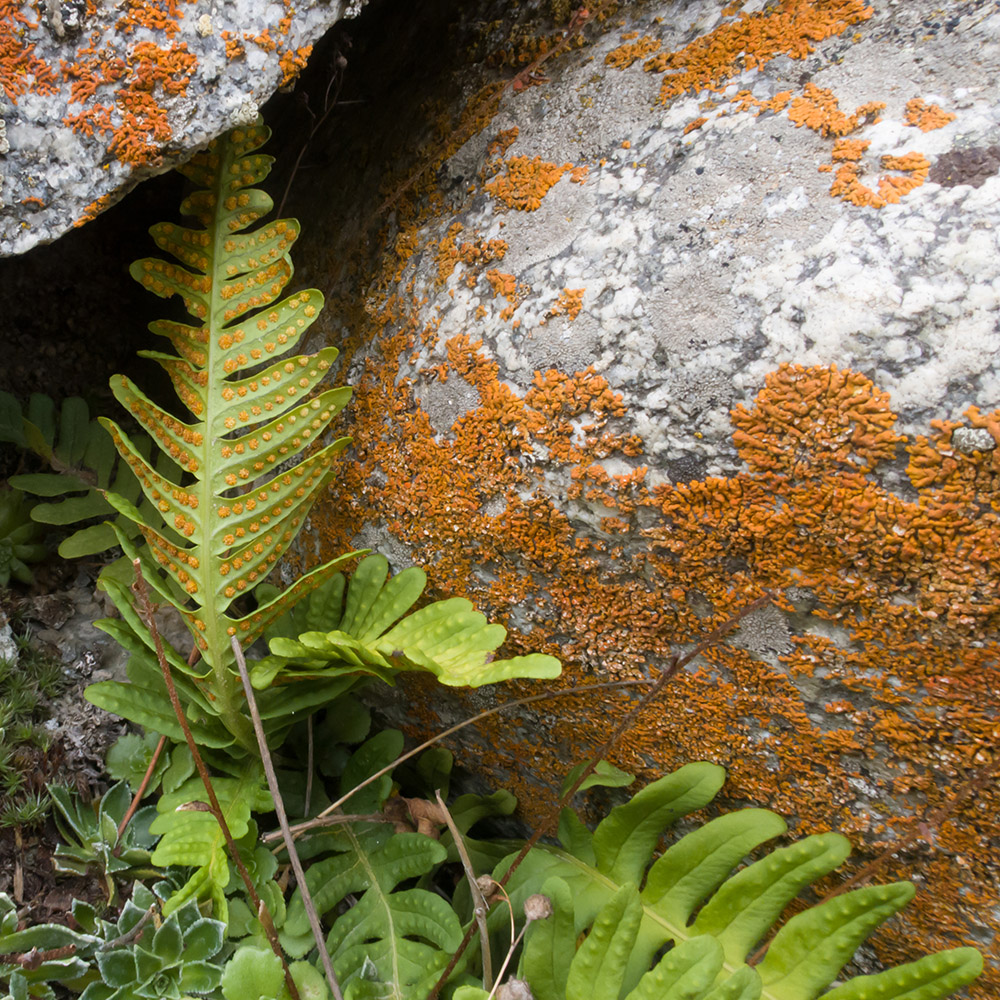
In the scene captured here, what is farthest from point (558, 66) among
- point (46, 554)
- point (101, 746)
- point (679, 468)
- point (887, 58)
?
point (101, 746)

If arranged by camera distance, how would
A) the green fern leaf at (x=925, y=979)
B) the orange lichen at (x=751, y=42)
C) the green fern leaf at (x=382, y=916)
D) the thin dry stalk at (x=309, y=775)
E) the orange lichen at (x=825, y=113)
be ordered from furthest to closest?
the thin dry stalk at (x=309, y=775)
the green fern leaf at (x=382, y=916)
the orange lichen at (x=751, y=42)
the orange lichen at (x=825, y=113)
the green fern leaf at (x=925, y=979)

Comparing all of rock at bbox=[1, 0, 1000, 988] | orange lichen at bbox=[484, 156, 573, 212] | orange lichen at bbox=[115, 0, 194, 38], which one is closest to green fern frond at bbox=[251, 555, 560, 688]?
rock at bbox=[1, 0, 1000, 988]

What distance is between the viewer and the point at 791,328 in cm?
124

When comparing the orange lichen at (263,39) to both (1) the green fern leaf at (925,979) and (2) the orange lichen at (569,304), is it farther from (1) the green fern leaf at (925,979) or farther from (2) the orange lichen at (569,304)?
(1) the green fern leaf at (925,979)

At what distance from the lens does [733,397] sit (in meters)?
1.28

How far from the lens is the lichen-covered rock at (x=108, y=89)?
1287mm

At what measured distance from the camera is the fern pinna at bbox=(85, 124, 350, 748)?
1542 mm

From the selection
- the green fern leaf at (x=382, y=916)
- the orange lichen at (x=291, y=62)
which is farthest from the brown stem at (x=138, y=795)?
the orange lichen at (x=291, y=62)

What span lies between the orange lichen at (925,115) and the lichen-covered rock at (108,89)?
1063 millimetres

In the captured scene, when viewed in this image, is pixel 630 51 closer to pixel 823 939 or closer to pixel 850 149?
pixel 850 149

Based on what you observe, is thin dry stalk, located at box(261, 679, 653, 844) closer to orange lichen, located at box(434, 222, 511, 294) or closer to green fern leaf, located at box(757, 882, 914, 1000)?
green fern leaf, located at box(757, 882, 914, 1000)

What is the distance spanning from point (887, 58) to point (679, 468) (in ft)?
2.58

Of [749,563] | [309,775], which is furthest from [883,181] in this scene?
[309,775]

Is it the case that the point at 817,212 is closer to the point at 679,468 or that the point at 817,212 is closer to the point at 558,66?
the point at 679,468
